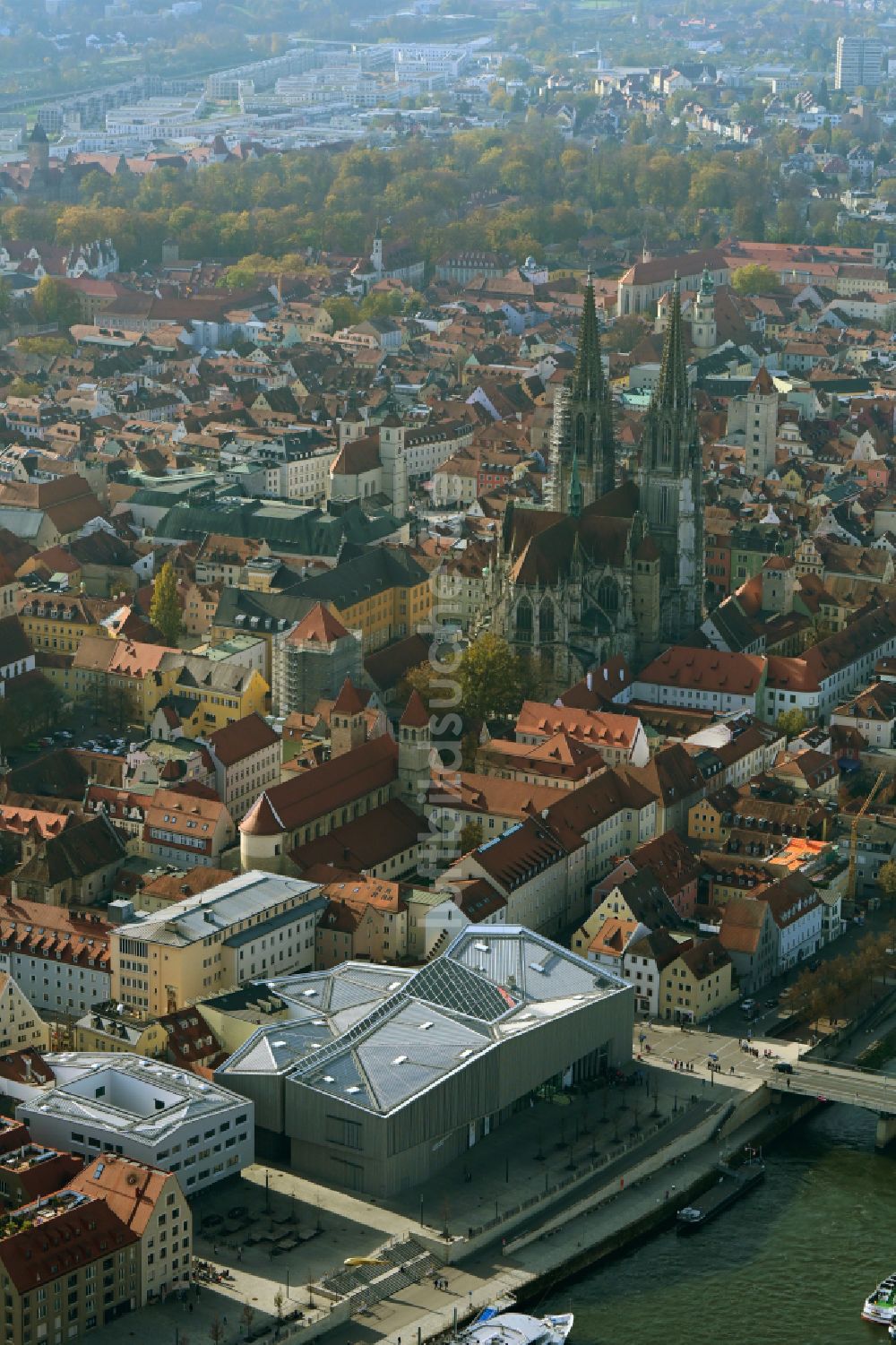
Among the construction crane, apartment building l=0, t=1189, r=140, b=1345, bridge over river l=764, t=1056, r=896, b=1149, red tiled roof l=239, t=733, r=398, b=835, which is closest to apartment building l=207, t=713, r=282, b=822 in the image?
red tiled roof l=239, t=733, r=398, b=835

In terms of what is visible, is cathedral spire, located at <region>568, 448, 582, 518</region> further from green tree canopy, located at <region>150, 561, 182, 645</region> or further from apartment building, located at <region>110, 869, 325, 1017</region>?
apartment building, located at <region>110, 869, 325, 1017</region>

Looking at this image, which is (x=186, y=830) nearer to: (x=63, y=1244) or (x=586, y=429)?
(x=63, y=1244)

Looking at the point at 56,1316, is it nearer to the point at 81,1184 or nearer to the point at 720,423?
the point at 81,1184

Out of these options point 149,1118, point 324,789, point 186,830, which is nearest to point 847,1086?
point 149,1118

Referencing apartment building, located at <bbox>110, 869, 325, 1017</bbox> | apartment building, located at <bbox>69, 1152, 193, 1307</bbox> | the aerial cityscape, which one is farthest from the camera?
apartment building, located at <bbox>110, 869, 325, 1017</bbox>

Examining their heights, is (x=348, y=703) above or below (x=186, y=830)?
above

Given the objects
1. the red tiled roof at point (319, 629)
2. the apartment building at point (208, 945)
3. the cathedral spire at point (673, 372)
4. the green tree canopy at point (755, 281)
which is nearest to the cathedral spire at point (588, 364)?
the cathedral spire at point (673, 372)
